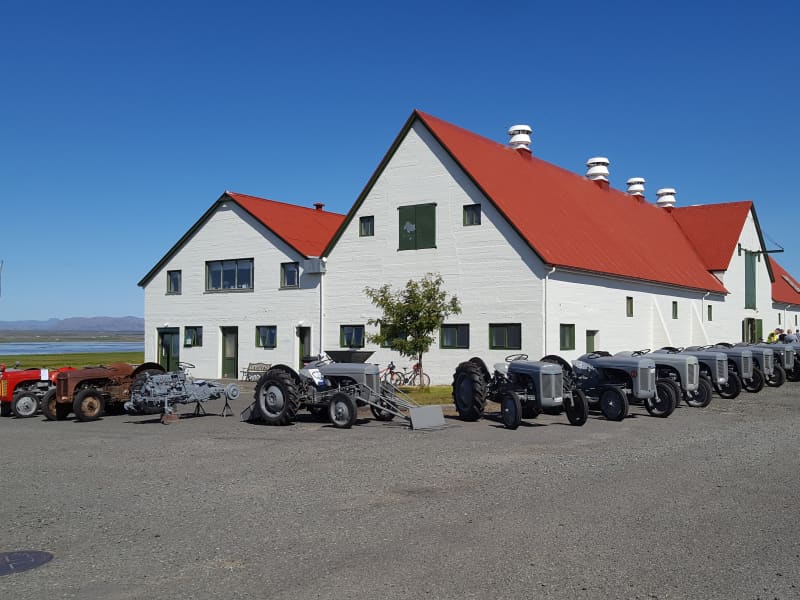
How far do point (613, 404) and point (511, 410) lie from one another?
2713mm

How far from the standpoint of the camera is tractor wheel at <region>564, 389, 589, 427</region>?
662 inches

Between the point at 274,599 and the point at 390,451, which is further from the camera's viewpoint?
the point at 390,451

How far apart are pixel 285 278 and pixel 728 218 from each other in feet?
87.9

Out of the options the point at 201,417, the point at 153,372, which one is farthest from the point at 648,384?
the point at 153,372

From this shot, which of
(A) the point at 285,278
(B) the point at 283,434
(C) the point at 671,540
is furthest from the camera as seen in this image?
(A) the point at 285,278

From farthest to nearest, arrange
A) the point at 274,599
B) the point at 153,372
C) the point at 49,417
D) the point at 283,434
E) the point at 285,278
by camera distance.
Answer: the point at 285,278 → the point at 153,372 → the point at 49,417 → the point at 283,434 → the point at 274,599

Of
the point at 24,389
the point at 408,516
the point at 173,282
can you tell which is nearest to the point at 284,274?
the point at 173,282

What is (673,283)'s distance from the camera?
35.3 m

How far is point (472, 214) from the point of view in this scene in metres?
28.4

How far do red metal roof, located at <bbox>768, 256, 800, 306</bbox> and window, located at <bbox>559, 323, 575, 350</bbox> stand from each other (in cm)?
3109

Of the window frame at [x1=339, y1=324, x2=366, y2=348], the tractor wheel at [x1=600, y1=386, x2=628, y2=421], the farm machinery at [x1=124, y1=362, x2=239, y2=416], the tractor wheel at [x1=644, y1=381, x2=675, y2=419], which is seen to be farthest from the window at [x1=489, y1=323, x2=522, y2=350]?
the farm machinery at [x1=124, y1=362, x2=239, y2=416]

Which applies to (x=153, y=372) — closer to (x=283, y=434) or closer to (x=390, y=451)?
(x=283, y=434)

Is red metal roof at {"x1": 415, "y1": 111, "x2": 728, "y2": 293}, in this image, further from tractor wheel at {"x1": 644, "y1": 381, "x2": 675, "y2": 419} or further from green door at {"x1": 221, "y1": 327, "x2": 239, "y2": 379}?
green door at {"x1": 221, "y1": 327, "x2": 239, "y2": 379}

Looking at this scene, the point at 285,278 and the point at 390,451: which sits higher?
the point at 285,278
